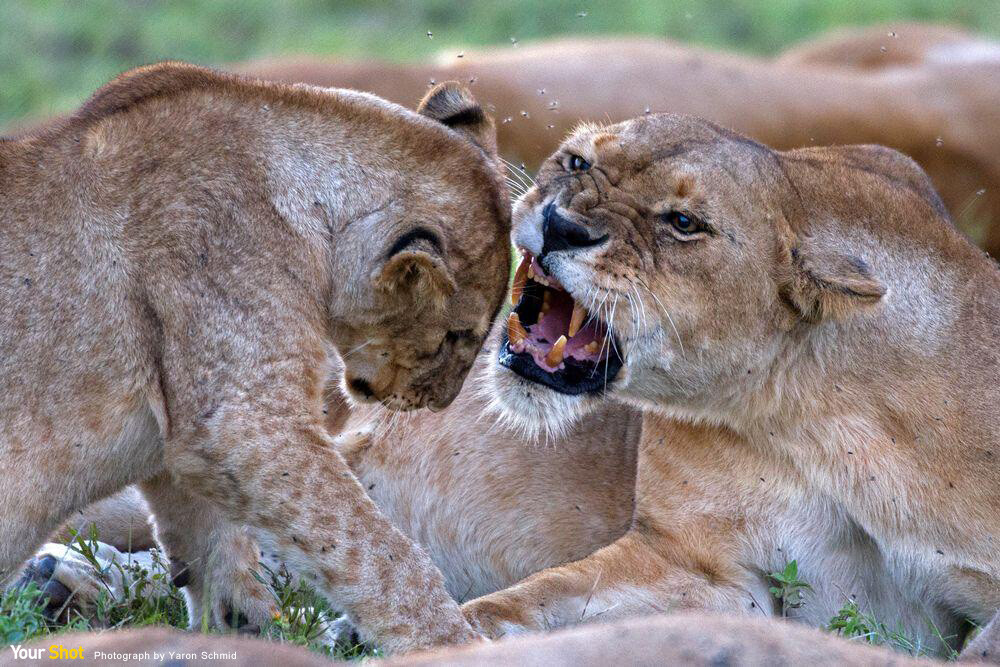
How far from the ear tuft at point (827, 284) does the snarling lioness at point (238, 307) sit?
0.76 m

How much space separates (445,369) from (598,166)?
2.21ft

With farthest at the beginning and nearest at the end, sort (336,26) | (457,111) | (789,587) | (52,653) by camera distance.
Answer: (336,26) → (457,111) → (789,587) → (52,653)

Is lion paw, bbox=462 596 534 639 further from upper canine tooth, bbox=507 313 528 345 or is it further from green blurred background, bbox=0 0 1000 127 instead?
green blurred background, bbox=0 0 1000 127

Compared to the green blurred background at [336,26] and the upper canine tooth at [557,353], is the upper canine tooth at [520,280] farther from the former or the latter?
the green blurred background at [336,26]

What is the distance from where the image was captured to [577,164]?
4.35m

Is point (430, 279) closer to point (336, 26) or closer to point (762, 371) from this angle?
point (762, 371)

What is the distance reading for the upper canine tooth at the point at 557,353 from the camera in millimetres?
4203

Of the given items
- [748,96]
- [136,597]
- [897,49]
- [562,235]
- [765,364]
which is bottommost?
[897,49]

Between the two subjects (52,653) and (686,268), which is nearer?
(52,653)

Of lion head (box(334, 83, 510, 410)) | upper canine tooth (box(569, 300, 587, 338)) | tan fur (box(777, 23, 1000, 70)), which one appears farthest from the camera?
tan fur (box(777, 23, 1000, 70))

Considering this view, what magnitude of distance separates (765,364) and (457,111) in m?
1.11

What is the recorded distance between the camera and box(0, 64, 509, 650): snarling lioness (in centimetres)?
371

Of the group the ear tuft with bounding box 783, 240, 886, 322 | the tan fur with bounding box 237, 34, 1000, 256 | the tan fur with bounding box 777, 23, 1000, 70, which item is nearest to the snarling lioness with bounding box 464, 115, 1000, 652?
the ear tuft with bounding box 783, 240, 886, 322

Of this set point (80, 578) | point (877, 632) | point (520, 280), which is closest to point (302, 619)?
point (80, 578)
